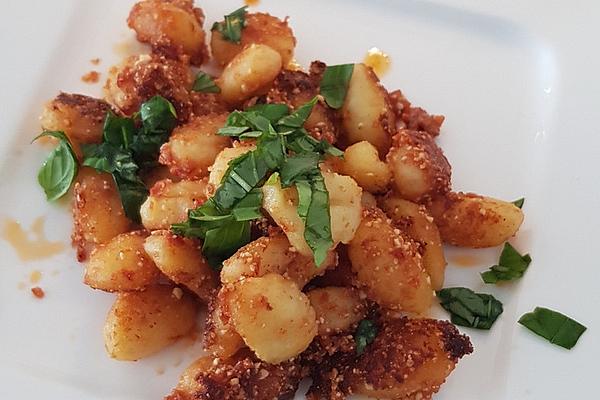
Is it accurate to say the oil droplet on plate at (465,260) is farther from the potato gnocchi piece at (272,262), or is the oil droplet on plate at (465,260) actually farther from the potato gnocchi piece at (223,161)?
the potato gnocchi piece at (223,161)

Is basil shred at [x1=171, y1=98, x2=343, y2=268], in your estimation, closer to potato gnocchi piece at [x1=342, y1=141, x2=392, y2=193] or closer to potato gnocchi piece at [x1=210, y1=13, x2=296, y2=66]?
potato gnocchi piece at [x1=342, y1=141, x2=392, y2=193]

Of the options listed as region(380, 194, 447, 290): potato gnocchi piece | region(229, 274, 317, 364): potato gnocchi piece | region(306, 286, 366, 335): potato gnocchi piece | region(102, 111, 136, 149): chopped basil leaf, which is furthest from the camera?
region(102, 111, 136, 149): chopped basil leaf

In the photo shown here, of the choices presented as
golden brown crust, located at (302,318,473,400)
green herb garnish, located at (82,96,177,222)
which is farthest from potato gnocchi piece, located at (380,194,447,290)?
green herb garnish, located at (82,96,177,222)

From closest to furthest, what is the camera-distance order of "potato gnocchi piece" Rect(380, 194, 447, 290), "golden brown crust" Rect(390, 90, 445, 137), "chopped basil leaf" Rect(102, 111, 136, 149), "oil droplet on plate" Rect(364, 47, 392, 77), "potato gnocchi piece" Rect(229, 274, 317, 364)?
"potato gnocchi piece" Rect(229, 274, 317, 364)
"potato gnocchi piece" Rect(380, 194, 447, 290)
"chopped basil leaf" Rect(102, 111, 136, 149)
"golden brown crust" Rect(390, 90, 445, 137)
"oil droplet on plate" Rect(364, 47, 392, 77)

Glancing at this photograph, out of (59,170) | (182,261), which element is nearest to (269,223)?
(182,261)

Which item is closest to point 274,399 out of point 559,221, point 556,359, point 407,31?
point 556,359

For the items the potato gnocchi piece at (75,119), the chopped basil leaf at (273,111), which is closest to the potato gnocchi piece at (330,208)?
the chopped basil leaf at (273,111)

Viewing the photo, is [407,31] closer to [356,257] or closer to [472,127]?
[472,127]
